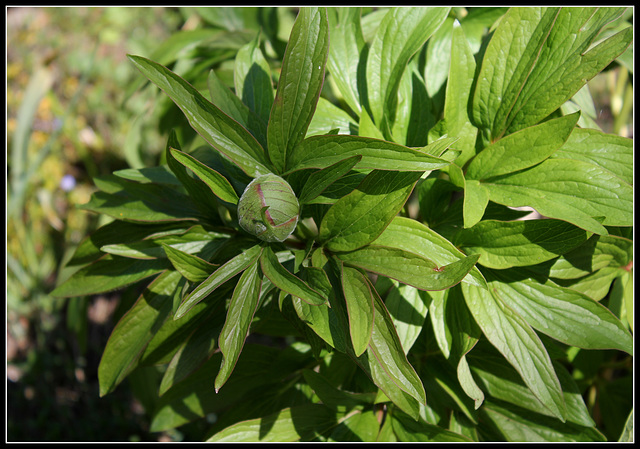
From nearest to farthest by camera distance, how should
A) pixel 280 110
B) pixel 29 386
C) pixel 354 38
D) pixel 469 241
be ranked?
pixel 280 110
pixel 469 241
pixel 354 38
pixel 29 386

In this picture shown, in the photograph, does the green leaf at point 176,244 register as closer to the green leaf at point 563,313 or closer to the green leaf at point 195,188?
the green leaf at point 195,188

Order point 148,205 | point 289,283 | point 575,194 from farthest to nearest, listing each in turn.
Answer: point 148,205, point 575,194, point 289,283

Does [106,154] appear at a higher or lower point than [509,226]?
higher

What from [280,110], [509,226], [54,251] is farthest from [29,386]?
[509,226]

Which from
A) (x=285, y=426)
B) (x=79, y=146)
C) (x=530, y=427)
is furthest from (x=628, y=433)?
(x=79, y=146)

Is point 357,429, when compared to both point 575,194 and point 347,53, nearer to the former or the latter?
point 575,194

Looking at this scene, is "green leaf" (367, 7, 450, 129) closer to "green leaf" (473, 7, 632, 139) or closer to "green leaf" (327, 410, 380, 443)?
"green leaf" (473, 7, 632, 139)

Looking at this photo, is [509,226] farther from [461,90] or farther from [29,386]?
[29,386]
